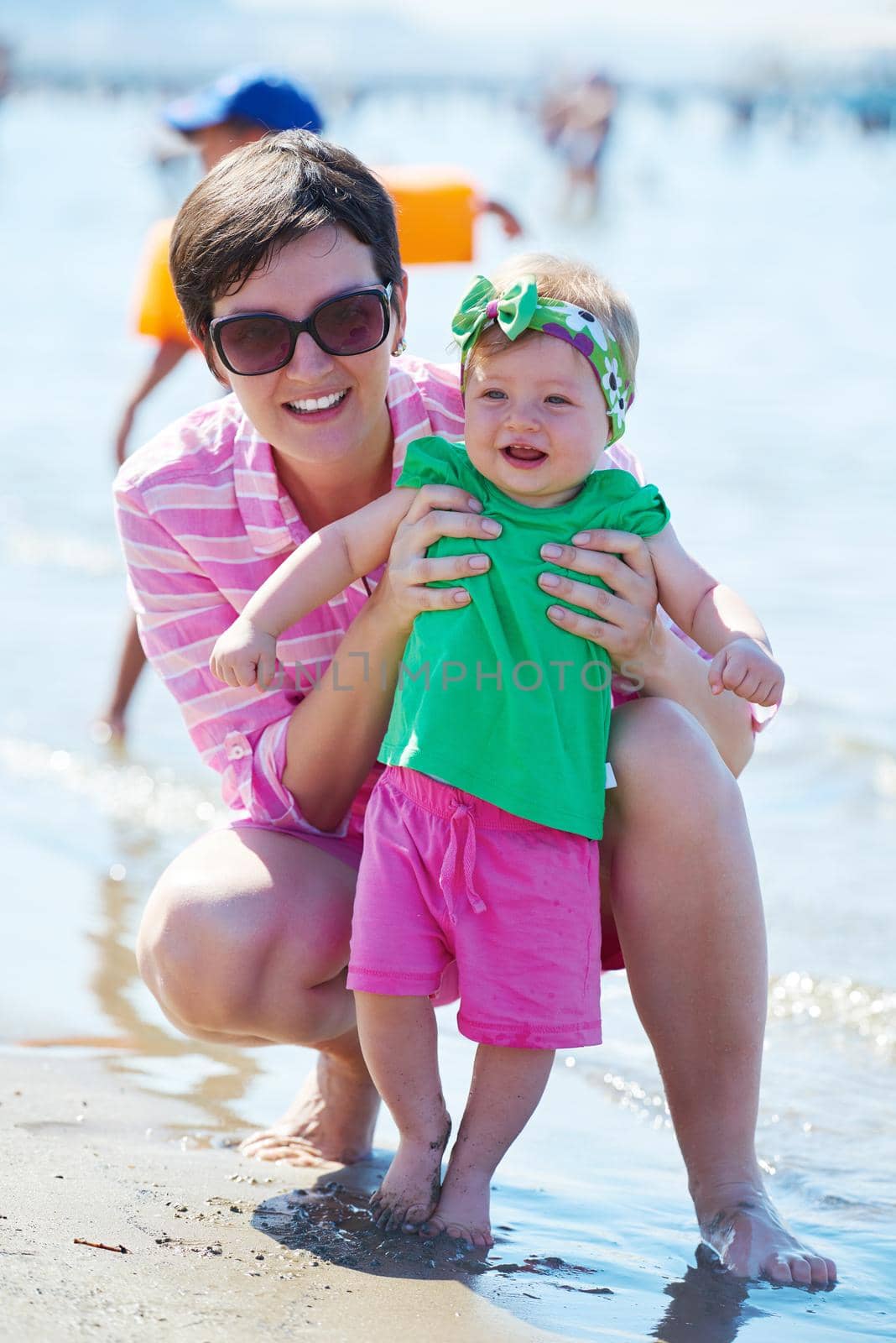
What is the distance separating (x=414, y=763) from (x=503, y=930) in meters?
0.25

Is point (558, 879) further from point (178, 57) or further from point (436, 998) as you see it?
point (178, 57)

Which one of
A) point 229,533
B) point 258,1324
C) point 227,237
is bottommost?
point 258,1324

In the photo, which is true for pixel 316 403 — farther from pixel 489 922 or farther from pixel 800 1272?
pixel 800 1272

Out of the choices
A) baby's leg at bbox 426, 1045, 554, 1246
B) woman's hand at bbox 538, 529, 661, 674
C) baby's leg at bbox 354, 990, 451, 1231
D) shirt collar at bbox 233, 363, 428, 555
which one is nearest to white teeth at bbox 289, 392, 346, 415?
shirt collar at bbox 233, 363, 428, 555

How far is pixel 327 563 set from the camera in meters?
2.30

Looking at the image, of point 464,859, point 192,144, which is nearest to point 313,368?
point 464,859

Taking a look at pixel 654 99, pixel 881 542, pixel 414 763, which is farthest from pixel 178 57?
pixel 414 763

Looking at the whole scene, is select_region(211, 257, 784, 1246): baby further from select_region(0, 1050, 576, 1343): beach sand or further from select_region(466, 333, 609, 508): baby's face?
select_region(0, 1050, 576, 1343): beach sand

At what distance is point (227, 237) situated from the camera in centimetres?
229

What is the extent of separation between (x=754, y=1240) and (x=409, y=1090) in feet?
1.61

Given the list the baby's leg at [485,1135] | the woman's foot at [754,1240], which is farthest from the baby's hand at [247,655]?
the woman's foot at [754,1240]

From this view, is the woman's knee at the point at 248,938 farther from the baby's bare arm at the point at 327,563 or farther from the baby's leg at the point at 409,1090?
the baby's bare arm at the point at 327,563

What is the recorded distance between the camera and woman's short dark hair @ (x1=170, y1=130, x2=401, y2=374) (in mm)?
2291

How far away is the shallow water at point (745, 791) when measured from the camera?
2297mm
